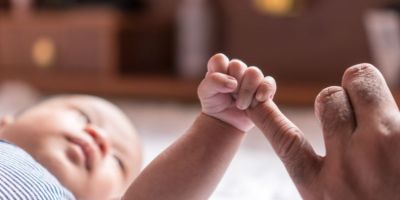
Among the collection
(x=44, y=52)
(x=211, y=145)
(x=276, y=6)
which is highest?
(x=211, y=145)

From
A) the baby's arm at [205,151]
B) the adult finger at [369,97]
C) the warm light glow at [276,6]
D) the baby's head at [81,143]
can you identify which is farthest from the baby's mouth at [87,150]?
the warm light glow at [276,6]

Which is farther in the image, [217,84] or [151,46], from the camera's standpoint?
[151,46]

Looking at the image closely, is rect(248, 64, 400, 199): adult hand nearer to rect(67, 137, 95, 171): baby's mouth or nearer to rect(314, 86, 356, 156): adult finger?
rect(314, 86, 356, 156): adult finger

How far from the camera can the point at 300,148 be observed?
0.58 metres

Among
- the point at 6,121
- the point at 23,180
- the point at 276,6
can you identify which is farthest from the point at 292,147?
the point at 276,6

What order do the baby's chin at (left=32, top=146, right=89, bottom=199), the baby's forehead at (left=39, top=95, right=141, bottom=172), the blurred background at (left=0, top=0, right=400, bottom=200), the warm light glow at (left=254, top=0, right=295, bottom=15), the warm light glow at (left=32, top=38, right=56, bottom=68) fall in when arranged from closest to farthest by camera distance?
1. the baby's chin at (left=32, top=146, right=89, bottom=199)
2. the baby's forehead at (left=39, top=95, right=141, bottom=172)
3. the blurred background at (left=0, top=0, right=400, bottom=200)
4. the warm light glow at (left=254, top=0, right=295, bottom=15)
5. the warm light glow at (left=32, top=38, right=56, bottom=68)

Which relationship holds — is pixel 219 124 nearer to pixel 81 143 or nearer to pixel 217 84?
pixel 217 84

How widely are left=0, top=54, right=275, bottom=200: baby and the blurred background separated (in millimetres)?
1028

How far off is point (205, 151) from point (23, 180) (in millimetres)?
189

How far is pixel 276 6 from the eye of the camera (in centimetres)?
212

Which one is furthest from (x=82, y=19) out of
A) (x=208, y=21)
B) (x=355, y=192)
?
(x=355, y=192)

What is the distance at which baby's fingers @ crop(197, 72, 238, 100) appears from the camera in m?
0.63

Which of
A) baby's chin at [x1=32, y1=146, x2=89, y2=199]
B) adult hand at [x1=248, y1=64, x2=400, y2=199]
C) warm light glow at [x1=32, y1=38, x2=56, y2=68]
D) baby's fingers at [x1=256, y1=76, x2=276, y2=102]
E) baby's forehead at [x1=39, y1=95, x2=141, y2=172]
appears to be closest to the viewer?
adult hand at [x1=248, y1=64, x2=400, y2=199]

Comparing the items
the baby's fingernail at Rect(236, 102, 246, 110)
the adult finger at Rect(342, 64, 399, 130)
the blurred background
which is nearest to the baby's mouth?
the baby's fingernail at Rect(236, 102, 246, 110)
